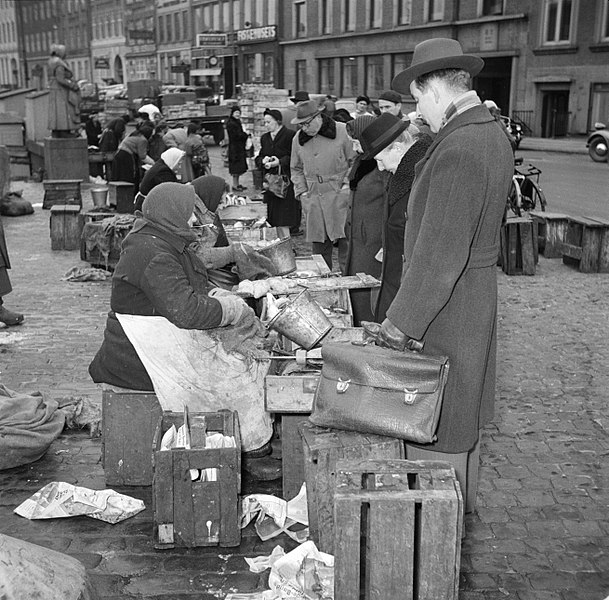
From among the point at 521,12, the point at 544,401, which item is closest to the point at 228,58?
the point at 521,12

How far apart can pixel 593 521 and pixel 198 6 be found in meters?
64.2

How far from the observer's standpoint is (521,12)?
3450 centimetres

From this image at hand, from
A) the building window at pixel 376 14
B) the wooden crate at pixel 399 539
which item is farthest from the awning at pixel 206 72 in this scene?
the wooden crate at pixel 399 539

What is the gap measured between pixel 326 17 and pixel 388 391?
1852 inches

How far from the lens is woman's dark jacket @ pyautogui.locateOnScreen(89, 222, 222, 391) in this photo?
446 cm

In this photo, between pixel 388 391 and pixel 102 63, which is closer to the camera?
pixel 388 391

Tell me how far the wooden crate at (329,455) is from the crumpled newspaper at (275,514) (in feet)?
1.18

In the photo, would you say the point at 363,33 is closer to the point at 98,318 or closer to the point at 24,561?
the point at 98,318

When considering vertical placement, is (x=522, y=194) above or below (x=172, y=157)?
below

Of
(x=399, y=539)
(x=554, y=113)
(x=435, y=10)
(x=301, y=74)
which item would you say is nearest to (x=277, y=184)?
(x=399, y=539)

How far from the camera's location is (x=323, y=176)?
9258mm

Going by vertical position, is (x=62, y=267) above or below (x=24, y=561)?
below

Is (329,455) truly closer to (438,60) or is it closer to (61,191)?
(438,60)

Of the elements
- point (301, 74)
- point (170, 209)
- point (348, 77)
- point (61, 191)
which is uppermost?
point (301, 74)
